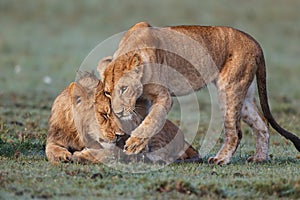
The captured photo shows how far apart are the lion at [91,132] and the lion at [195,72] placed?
0.58 feet

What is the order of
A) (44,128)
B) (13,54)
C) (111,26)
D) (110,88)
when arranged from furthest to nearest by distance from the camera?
(111,26) → (13,54) → (44,128) → (110,88)

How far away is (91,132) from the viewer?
7164 mm

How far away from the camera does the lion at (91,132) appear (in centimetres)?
688

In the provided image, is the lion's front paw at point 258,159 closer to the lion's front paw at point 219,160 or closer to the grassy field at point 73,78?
the grassy field at point 73,78

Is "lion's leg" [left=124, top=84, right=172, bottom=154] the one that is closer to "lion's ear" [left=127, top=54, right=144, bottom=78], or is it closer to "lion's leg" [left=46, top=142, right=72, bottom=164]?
"lion's ear" [left=127, top=54, right=144, bottom=78]

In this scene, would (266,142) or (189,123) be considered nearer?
(266,142)

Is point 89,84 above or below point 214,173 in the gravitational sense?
above

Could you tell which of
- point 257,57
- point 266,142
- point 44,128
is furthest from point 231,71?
point 44,128

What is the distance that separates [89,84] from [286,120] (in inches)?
219

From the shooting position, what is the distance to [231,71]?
771cm

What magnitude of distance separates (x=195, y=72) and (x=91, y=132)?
1.31 metres

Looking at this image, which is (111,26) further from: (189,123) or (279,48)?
(189,123)

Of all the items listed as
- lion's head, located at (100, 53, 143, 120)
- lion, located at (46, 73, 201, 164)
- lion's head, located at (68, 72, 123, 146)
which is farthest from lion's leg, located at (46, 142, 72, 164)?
lion's head, located at (100, 53, 143, 120)

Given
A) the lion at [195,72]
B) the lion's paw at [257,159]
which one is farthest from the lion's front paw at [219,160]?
the lion's paw at [257,159]
